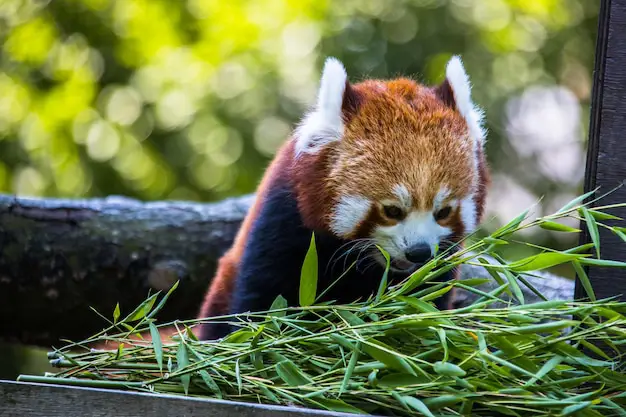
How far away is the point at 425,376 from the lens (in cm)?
152

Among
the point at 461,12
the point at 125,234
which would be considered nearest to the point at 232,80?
the point at 461,12

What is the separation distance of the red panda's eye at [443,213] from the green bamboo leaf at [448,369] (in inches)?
38.0

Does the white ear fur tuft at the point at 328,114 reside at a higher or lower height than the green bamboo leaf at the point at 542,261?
higher

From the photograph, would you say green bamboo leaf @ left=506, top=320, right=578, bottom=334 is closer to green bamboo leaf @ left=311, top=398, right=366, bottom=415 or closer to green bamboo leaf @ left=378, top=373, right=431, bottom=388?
green bamboo leaf @ left=378, top=373, right=431, bottom=388

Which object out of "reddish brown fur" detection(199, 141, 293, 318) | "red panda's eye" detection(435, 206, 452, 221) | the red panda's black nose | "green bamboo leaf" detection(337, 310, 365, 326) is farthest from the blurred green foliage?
"green bamboo leaf" detection(337, 310, 365, 326)

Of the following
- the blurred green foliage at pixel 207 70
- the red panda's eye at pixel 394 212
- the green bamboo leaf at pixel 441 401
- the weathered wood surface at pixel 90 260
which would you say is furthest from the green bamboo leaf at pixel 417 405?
the blurred green foliage at pixel 207 70

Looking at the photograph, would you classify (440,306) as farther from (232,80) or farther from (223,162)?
(232,80)

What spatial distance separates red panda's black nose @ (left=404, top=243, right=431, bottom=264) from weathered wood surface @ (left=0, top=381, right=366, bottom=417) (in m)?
0.87

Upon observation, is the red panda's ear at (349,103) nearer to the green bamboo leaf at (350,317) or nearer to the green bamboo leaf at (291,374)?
the green bamboo leaf at (350,317)

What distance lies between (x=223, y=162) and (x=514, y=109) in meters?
2.35

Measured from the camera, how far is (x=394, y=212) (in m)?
2.35

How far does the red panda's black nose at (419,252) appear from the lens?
226cm

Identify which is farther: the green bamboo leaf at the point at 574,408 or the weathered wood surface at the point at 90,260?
the weathered wood surface at the point at 90,260

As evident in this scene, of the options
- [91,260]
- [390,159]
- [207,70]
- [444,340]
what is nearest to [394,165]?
[390,159]
